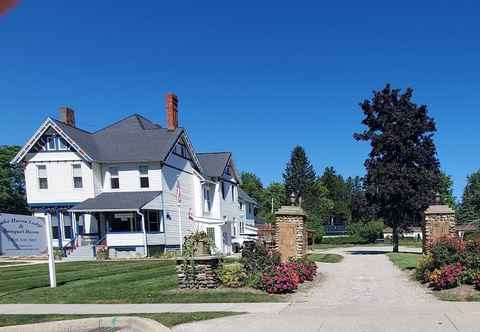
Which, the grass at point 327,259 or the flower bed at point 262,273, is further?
the grass at point 327,259

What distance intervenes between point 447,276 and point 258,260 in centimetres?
508

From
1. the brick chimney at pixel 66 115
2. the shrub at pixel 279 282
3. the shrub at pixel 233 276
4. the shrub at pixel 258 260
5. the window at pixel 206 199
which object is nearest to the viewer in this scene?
the shrub at pixel 279 282

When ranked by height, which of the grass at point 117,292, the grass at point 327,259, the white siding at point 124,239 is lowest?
the grass at point 327,259

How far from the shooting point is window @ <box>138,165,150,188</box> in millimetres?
33188

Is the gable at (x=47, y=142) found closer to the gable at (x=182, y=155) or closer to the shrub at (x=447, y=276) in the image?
the gable at (x=182, y=155)

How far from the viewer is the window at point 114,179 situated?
110ft

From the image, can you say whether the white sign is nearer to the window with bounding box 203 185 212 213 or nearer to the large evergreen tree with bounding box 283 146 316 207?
the window with bounding box 203 185 212 213

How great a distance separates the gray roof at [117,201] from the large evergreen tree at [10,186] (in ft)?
128

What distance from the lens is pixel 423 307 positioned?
9.52m

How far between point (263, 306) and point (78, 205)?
24.1 m

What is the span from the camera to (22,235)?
44.1 ft

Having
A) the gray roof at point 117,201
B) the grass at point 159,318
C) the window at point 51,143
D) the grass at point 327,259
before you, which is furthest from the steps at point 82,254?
the grass at point 159,318

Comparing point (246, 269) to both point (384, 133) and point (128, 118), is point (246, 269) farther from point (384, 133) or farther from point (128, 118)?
point (128, 118)

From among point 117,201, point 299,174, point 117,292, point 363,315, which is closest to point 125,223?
point 117,201
